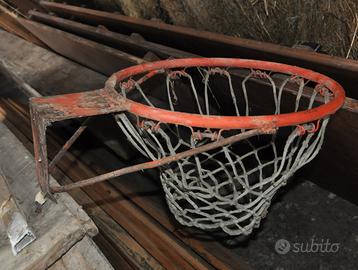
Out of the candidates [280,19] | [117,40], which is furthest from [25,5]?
[280,19]

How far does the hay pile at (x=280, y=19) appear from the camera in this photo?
7.86 ft

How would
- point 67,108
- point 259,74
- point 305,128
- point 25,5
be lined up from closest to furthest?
point 305,128 → point 67,108 → point 259,74 → point 25,5

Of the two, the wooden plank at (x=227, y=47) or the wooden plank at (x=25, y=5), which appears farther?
the wooden plank at (x=25, y=5)

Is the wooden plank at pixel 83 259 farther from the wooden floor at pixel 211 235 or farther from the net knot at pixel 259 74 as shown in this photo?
the net knot at pixel 259 74

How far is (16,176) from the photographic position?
274 cm

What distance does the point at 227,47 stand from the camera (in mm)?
2770

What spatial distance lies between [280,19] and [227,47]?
1.61 feet

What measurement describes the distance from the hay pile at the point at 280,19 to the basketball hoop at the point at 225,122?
443mm

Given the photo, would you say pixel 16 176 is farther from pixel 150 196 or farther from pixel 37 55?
pixel 37 55

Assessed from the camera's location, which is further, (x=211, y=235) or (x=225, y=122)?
(x=211, y=235)

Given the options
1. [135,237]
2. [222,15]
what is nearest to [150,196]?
[135,237]

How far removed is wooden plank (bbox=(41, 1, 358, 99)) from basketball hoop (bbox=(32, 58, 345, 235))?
148 mm

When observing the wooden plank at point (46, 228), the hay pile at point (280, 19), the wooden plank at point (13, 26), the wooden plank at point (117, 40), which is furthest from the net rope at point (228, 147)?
the wooden plank at point (13, 26)

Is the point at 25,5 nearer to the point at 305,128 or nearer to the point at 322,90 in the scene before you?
the point at 322,90
